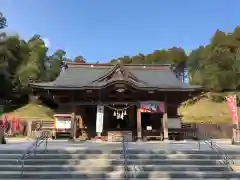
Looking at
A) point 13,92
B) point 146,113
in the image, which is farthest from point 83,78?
point 13,92

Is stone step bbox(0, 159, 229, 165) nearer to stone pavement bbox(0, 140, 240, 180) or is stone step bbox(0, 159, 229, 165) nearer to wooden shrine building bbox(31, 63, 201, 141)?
stone pavement bbox(0, 140, 240, 180)

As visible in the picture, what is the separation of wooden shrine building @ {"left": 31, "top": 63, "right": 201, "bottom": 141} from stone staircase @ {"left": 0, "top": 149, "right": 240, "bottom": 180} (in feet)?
31.2

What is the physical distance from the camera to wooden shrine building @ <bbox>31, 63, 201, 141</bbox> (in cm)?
1920

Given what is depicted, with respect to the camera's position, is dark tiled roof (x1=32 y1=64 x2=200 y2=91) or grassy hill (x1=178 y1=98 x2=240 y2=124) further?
grassy hill (x1=178 y1=98 x2=240 y2=124)

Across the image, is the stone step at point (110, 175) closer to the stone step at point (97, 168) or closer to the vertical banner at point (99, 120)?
the stone step at point (97, 168)

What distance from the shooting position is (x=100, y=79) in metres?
20.2

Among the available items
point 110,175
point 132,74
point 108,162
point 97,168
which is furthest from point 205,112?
point 110,175

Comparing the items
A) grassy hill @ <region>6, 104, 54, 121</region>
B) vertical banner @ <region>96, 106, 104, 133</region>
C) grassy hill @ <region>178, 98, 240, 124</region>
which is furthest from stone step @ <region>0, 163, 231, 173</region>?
grassy hill @ <region>6, 104, 54, 121</region>

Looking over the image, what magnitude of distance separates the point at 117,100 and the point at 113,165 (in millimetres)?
11729

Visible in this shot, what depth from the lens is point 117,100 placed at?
2045cm

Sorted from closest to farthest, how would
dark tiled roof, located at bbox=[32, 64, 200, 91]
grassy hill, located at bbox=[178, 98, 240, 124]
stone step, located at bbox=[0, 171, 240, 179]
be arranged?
stone step, located at bbox=[0, 171, 240, 179] < dark tiled roof, located at bbox=[32, 64, 200, 91] < grassy hill, located at bbox=[178, 98, 240, 124]

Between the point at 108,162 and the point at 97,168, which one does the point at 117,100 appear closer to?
the point at 108,162

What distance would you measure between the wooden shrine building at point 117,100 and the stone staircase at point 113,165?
9.52 metres

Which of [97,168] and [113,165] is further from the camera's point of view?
[113,165]
